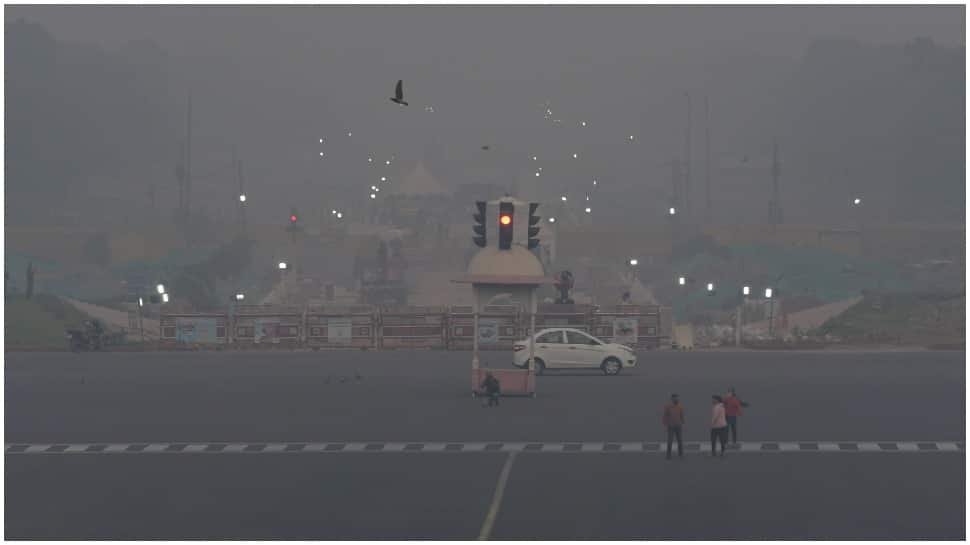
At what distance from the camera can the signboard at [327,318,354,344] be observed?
72438mm

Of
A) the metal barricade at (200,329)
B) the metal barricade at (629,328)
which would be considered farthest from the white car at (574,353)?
the metal barricade at (200,329)

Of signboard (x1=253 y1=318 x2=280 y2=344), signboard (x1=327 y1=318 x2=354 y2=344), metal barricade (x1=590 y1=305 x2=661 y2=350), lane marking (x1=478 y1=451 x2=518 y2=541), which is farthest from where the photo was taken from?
signboard (x1=253 y1=318 x2=280 y2=344)

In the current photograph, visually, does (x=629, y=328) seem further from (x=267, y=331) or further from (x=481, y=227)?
(x=481, y=227)

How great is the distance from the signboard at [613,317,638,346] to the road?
14356 mm

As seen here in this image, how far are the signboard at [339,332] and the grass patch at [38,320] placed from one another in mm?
11802

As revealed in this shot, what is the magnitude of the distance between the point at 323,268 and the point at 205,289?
78.7 feet

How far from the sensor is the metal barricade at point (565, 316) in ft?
241

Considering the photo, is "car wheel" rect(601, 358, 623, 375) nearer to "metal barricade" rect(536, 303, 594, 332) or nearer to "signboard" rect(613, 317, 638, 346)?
"signboard" rect(613, 317, 638, 346)

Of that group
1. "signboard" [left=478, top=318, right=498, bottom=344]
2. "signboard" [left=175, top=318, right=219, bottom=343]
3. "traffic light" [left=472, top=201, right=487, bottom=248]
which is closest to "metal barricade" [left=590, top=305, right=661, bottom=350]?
"signboard" [left=478, top=318, right=498, bottom=344]

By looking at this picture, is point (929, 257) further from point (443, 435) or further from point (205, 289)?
point (443, 435)

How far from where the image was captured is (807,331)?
85.2 meters

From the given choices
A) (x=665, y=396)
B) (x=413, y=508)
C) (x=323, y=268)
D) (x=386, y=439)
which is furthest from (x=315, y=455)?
(x=323, y=268)

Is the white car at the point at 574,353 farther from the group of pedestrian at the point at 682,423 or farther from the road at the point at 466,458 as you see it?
the group of pedestrian at the point at 682,423

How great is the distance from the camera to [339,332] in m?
72.6
